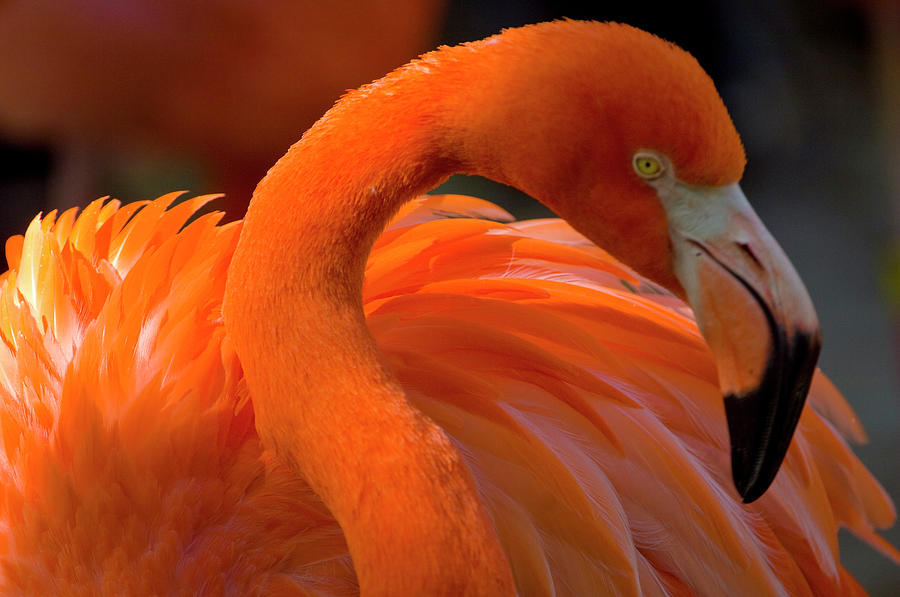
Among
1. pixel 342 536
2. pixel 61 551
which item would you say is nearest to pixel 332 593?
pixel 342 536

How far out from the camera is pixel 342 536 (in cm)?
119

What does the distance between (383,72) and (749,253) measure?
2.28 metres

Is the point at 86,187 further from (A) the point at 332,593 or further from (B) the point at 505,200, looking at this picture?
(A) the point at 332,593

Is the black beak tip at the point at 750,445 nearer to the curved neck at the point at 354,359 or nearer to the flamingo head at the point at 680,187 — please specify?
the flamingo head at the point at 680,187

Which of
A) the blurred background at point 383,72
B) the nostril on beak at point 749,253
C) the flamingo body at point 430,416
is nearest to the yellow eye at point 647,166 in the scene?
the nostril on beak at point 749,253

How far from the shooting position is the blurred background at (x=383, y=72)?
108 inches

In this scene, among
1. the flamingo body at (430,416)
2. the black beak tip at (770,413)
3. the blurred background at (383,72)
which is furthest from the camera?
the blurred background at (383,72)

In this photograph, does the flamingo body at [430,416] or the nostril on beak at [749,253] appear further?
the flamingo body at [430,416]

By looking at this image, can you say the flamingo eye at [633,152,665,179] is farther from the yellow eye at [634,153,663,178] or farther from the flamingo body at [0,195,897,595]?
the flamingo body at [0,195,897,595]

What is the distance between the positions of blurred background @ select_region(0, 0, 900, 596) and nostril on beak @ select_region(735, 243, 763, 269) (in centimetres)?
212

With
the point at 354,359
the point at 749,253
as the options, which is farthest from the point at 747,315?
the point at 354,359

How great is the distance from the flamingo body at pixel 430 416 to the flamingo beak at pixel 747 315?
1.13 feet

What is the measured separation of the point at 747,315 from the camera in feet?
3.03

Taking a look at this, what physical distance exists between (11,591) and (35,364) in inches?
11.8
